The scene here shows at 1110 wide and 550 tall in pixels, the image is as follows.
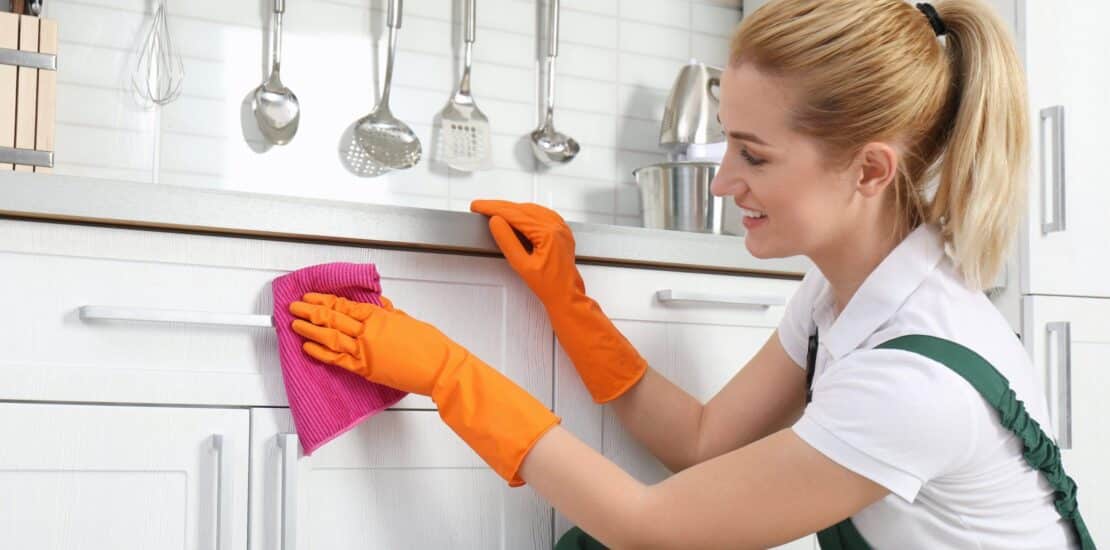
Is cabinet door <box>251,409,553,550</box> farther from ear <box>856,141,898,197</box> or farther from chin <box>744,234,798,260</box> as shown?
ear <box>856,141,898,197</box>

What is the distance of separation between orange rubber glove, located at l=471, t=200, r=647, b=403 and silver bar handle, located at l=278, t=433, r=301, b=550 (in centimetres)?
35

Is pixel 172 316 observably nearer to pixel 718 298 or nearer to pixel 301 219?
pixel 301 219

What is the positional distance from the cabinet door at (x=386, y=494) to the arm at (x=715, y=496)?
19 cm

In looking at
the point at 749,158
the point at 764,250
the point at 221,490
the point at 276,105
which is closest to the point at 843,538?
the point at 764,250

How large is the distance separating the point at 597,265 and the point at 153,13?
871 mm

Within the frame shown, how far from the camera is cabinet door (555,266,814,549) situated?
148cm

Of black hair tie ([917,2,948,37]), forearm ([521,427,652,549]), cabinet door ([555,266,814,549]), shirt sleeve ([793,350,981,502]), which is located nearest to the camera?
shirt sleeve ([793,350,981,502])

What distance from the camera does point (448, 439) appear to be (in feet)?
4.48

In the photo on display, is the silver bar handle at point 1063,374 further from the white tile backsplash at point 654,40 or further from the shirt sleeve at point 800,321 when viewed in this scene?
the white tile backsplash at point 654,40

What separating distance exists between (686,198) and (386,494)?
783mm

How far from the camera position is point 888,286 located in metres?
1.20

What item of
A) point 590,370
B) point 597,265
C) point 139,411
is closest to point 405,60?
point 597,265

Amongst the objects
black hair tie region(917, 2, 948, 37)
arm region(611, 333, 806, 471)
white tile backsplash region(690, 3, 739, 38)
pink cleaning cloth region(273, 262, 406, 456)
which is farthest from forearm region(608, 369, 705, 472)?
white tile backsplash region(690, 3, 739, 38)

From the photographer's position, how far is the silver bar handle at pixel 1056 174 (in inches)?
69.7
